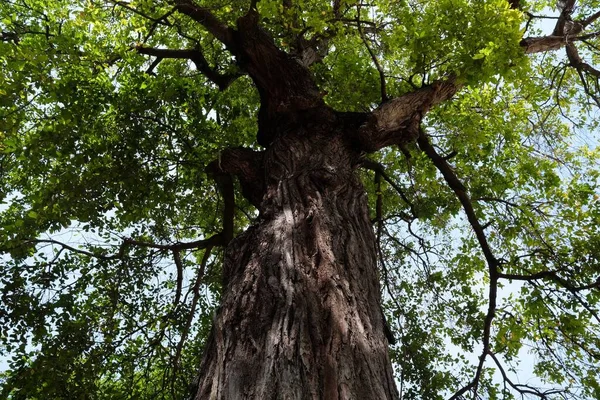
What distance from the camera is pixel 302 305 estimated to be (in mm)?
2344

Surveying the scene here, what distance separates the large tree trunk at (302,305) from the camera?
201 cm

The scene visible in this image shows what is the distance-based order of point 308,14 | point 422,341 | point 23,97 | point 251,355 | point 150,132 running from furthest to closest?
point 422,341
point 150,132
point 308,14
point 23,97
point 251,355

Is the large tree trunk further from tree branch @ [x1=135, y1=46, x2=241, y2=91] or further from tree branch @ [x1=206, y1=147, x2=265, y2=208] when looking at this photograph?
tree branch @ [x1=135, y1=46, x2=241, y2=91]

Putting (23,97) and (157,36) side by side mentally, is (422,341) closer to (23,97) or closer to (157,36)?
(23,97)

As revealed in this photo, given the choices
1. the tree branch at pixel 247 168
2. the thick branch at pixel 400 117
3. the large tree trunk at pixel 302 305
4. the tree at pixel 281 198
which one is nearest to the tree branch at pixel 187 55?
the tree at pixel 281 198

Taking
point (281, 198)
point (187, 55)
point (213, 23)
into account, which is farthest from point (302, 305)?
point (187, 55)

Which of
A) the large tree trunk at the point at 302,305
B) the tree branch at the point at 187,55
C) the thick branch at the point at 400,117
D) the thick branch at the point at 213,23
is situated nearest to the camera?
the large tree trunk at the point at 302,305

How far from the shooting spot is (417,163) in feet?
23.3

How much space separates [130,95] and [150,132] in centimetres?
46

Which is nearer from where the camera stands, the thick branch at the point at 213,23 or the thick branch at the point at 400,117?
the thick branch at the point at 400,117

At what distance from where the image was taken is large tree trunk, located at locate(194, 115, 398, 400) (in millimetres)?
2006

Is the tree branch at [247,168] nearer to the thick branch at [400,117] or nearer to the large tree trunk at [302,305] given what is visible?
the large tree trunk at [302,305]

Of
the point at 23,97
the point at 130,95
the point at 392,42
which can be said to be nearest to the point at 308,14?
the point at 392,42

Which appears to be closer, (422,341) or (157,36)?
(422,341)
